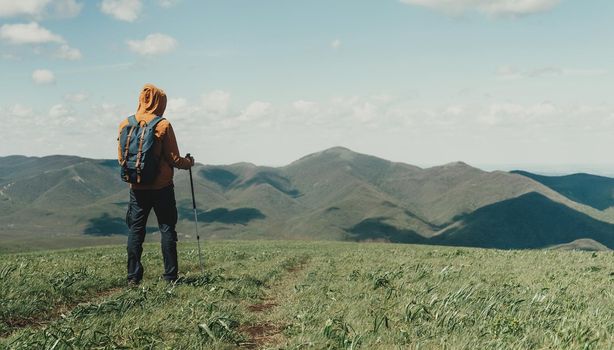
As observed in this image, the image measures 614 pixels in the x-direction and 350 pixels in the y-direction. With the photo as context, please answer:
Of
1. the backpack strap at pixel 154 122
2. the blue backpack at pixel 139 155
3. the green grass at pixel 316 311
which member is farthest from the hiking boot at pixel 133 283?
the backpack strap at pixel 154 122

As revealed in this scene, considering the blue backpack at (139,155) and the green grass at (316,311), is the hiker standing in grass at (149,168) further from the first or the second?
the green grass at (316,311)

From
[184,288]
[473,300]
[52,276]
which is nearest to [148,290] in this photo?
[184,288]

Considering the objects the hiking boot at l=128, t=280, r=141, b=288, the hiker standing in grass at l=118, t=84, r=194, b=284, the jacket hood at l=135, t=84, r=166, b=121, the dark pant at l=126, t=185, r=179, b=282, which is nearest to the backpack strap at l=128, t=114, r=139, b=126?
the hiker standing in grass at l=118, t=84, r=194, b=284

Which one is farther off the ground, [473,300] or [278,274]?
[473,300]

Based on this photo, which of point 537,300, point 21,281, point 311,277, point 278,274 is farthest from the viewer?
point 278,274

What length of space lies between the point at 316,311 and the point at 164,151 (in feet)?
17.9

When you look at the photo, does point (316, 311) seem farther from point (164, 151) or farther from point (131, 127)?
point (131, 127)

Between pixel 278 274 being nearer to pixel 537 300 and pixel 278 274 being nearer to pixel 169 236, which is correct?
pixel 169 236

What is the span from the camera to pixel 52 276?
34.2ft

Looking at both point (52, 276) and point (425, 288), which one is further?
point (52, 276)

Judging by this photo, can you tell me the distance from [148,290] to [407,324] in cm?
547

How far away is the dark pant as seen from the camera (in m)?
10.9

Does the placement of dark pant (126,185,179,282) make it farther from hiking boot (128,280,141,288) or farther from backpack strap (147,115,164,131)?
backpack strap (147,115,164,131)

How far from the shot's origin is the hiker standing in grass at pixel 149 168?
10.4 metres
